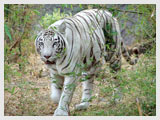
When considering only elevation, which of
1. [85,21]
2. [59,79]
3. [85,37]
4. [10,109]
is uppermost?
[85,21]

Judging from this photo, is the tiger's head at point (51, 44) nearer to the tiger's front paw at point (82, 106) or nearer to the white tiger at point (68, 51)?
the white tiger at point (68, 51)

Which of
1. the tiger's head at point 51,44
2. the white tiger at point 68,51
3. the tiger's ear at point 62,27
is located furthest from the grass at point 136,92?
the tiger's ear at point 62,27

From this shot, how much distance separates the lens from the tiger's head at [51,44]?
327 centimetres

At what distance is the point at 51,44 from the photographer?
3.32m

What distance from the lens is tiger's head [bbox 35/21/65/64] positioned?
3.27 meters

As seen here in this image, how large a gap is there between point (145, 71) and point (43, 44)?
1212mm

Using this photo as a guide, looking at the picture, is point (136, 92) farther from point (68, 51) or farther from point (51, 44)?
point (51, 44)

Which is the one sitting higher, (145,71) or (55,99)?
(145,71)

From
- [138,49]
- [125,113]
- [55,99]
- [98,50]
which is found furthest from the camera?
[138,49]

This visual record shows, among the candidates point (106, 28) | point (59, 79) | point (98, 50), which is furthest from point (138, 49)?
Result: point (59, 79)

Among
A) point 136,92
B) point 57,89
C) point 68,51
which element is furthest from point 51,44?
point 136,92

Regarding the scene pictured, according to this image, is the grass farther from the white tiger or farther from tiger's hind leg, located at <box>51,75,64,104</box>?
tiger's hind leg, located at <box>51,75,64,104</box>

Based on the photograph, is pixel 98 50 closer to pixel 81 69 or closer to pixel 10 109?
pixel 81 69

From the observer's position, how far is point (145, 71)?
3.27 m
